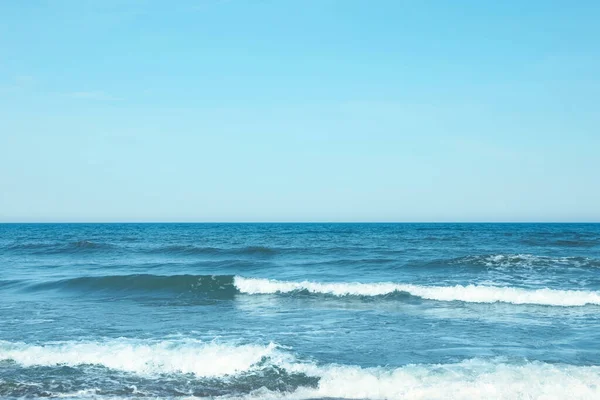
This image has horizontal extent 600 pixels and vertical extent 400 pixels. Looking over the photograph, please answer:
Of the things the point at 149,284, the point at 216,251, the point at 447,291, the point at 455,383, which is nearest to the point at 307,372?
the point at 455,383

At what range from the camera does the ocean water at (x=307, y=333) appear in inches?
363

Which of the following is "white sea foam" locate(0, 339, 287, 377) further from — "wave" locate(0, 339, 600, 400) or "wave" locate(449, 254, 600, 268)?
"wave" locate(449, 254, 600, 268)

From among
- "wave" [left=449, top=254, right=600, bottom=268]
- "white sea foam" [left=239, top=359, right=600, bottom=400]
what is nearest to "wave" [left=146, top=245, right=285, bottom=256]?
"wave" [left=449, top=254, right=600, bottom=268]

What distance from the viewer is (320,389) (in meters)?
9.17

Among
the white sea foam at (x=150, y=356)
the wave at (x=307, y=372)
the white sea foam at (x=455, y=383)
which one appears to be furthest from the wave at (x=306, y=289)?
the white sea foam at (x=455, y=383)

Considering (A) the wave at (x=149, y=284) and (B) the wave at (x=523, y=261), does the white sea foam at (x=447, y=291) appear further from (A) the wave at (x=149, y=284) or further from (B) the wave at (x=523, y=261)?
(B) the wave at (x=523, y=261)

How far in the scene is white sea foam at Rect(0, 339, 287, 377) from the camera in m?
10.3

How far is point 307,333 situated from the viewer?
13.0 m

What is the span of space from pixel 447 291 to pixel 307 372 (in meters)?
10.9

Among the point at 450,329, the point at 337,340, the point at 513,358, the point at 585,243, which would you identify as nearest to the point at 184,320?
the point at 337,340

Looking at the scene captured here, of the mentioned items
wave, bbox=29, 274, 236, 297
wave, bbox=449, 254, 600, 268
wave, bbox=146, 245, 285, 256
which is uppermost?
wave, bbox=449, 254, 600, 268

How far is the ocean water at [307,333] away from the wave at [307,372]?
0.03 meters

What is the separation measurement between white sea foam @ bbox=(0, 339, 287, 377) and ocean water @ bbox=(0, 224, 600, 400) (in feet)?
0.13

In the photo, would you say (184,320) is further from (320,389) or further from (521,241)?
(521,241)
